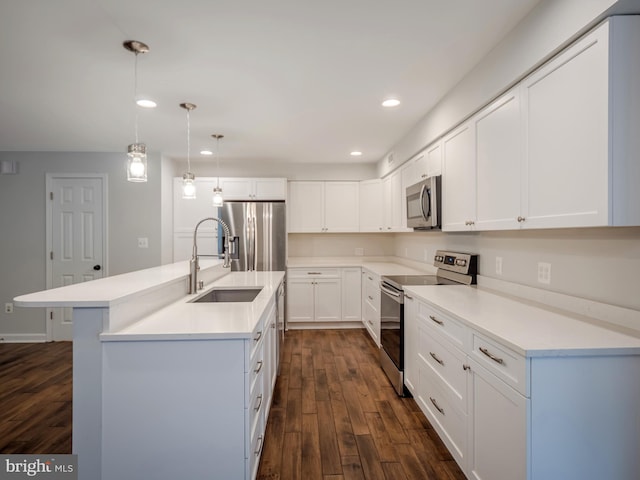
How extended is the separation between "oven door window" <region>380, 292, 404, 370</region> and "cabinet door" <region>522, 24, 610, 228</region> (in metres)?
1.37

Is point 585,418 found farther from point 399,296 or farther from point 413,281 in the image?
point 413,281

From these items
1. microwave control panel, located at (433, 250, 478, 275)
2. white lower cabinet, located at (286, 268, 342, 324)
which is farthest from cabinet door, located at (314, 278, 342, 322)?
microwave control panel, located at (433, 250, 478, 275)

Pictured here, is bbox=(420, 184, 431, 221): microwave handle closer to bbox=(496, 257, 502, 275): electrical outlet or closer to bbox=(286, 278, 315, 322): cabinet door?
bbox=(496, 257, 502, 275): electrical outlet

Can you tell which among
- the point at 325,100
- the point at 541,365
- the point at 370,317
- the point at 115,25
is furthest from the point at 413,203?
the point at 115,25

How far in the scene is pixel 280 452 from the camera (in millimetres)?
2037

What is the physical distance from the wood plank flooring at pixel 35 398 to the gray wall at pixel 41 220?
66 centimetres

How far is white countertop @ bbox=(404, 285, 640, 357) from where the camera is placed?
1221 millimetres

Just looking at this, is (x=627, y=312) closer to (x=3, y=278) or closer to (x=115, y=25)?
(x=115, y=25)

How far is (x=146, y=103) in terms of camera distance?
280cm

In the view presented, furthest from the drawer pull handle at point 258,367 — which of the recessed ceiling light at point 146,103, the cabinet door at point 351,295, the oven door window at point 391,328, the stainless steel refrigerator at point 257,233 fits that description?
the cabinet door at point 351,295

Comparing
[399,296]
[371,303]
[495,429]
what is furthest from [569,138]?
[371,303]

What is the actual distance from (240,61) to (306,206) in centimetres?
288

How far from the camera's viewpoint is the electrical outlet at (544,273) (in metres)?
1.89

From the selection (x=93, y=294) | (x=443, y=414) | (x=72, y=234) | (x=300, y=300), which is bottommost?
(x=443, y=414)
